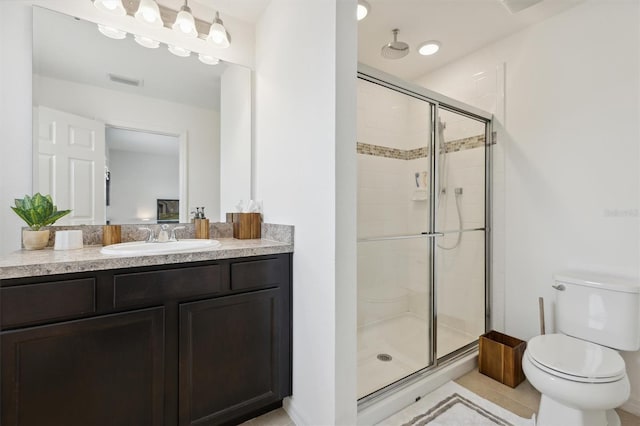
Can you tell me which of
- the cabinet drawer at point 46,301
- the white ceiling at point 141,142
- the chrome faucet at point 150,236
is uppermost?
the white ceiling at point 141,142

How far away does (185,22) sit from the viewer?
170cm

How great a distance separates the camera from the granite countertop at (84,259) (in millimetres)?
991

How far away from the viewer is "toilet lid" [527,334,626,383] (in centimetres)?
125

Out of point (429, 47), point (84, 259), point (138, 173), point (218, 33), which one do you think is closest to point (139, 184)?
point (138, 173)

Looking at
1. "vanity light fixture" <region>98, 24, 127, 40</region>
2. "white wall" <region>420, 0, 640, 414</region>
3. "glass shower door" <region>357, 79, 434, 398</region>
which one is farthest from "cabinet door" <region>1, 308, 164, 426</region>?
"white wall" <region>420, 0, 640, 414</region>

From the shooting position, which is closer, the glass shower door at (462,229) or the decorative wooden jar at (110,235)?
the decorative wooden jar at (110,235)

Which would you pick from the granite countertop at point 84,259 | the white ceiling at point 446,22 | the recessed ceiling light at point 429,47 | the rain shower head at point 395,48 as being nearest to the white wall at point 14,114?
the granite countertop at point 84,259

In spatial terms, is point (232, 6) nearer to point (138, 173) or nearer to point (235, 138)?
point (235, 138)

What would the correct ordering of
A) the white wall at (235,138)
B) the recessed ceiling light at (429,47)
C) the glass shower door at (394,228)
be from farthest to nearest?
the recessed ceiling light at (429,47)
the glass shower door at (394,228)
the white wall at (235,138)

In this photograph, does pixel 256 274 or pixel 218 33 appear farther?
pixel 218 33

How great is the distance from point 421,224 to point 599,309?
3.58 ft

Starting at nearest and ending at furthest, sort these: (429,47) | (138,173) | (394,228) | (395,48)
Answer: (138,173) → (395,48) → (429,47) → (394,228)

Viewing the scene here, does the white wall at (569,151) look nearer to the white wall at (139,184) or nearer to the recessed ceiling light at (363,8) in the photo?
the recessed ceiling light at (363,8)

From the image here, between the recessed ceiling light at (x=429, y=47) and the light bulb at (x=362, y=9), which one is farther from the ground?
the recessed ceiling light at (x=429, y=47)
